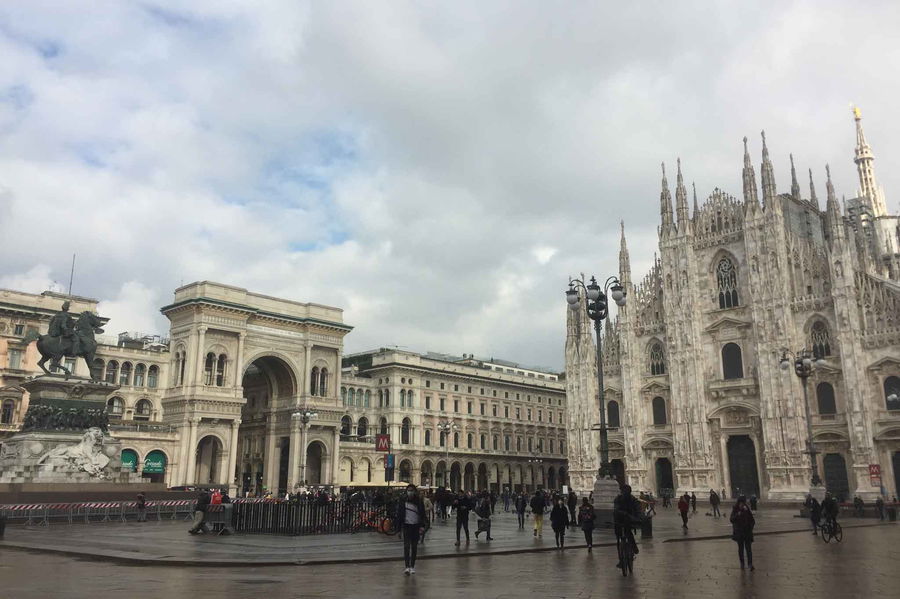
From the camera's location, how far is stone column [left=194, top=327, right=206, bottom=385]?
55688 mm

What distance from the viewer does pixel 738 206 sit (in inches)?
2271

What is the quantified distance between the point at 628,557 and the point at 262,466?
2211 inches

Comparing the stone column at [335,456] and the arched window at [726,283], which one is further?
the stone column at [335,456]

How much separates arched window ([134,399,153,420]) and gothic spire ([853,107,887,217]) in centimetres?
8265

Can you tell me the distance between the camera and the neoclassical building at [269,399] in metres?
55.2

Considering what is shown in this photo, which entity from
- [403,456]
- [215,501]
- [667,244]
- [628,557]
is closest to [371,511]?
[215,501]

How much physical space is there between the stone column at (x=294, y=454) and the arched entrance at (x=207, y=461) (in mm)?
5774

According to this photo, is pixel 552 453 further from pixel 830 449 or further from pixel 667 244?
pixel 830 449

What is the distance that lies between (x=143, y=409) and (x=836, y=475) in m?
53.1

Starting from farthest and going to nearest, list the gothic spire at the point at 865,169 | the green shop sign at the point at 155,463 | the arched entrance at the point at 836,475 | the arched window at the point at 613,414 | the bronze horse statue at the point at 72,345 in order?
the gothic spire at the point at 865,169, the arched window at the point at 613,414, the green shop sign at the point at 155,463, the arched entrance at the point at 836,475, the bronze horse statue at the point at 72,345

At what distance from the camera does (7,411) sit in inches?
2115

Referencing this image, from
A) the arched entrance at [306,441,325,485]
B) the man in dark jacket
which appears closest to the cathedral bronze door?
the arched entrance at [306,441,325,485]

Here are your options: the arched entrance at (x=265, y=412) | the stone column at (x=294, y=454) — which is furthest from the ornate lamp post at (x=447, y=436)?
the arched entrance at (x=265, y=412)

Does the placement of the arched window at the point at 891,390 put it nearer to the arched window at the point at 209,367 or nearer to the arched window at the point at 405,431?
the arched window at the point at 405,431
